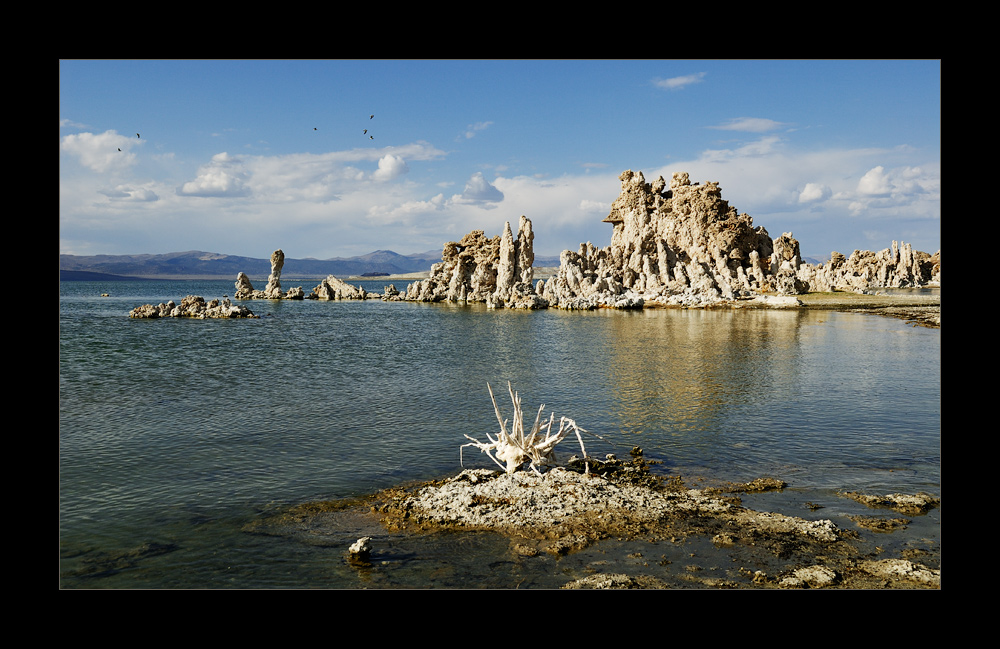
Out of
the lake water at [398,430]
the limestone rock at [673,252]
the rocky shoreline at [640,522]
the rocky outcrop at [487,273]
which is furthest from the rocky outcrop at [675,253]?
the rocky shoreline at [640,522]

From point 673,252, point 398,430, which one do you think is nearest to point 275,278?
point 673,252

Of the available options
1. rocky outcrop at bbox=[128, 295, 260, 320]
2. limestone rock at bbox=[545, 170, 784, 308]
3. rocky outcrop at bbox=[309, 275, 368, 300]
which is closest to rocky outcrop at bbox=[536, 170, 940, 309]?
limestone rock at bbox=[545, 170, 784, 308]

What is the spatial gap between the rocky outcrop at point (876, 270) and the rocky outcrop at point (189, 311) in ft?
297

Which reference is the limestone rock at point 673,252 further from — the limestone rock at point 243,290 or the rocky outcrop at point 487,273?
the limestone rock at point 243,290

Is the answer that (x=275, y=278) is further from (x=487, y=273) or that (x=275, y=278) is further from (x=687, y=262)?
(x=687, y=262)

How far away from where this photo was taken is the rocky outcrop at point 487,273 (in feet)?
287

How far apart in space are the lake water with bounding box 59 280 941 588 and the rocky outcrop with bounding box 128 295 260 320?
22.9 meters

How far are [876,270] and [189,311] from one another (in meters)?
118

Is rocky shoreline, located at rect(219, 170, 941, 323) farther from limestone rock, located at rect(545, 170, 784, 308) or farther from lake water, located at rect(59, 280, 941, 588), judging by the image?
lake water, located at rect(59, 280, 941, 588)

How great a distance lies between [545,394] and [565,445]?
8512mm

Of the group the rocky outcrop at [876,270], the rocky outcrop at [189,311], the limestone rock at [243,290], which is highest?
the rocky outcrop at [876,270]

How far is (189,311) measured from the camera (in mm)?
65688
